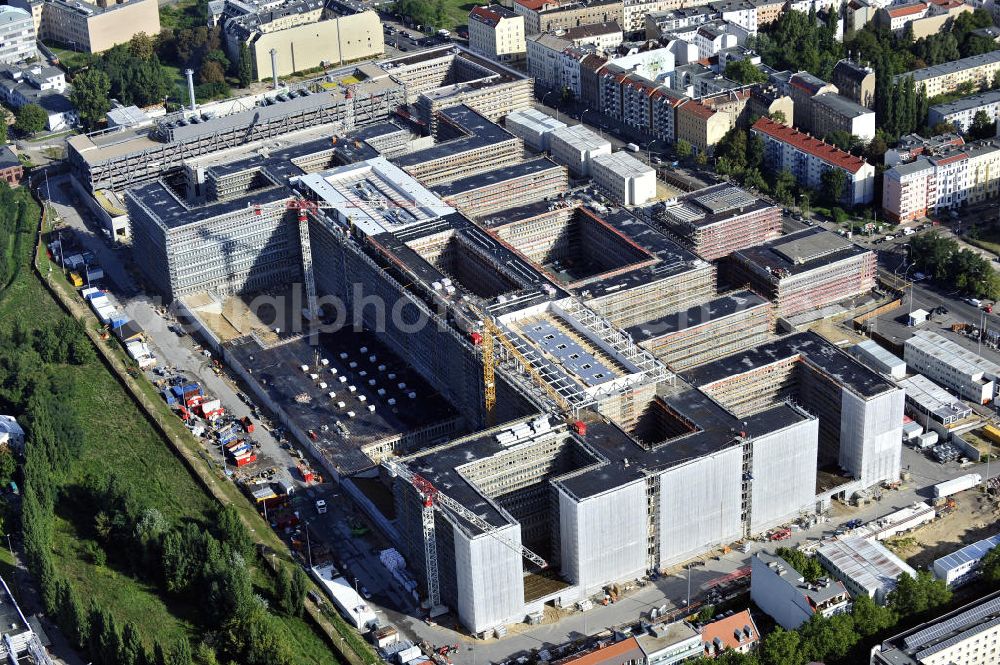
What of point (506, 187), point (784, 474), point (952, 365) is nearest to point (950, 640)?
point (784, 474)

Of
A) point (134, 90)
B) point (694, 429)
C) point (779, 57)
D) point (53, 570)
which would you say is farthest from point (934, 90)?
point (53, 570)

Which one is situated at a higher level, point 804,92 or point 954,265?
point 804,92

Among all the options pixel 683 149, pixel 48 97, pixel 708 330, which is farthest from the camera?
pixel 48 97

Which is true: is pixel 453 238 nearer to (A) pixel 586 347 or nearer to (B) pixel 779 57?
(A) pixel 586 347

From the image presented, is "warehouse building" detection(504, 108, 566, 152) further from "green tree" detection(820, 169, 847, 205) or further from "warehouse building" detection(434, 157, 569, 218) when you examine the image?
"green tree" detection(820, 169, 847, 205)

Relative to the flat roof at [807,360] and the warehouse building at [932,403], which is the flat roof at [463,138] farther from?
the warehouse building at [932,403]

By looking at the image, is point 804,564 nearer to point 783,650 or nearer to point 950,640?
point 783,650
